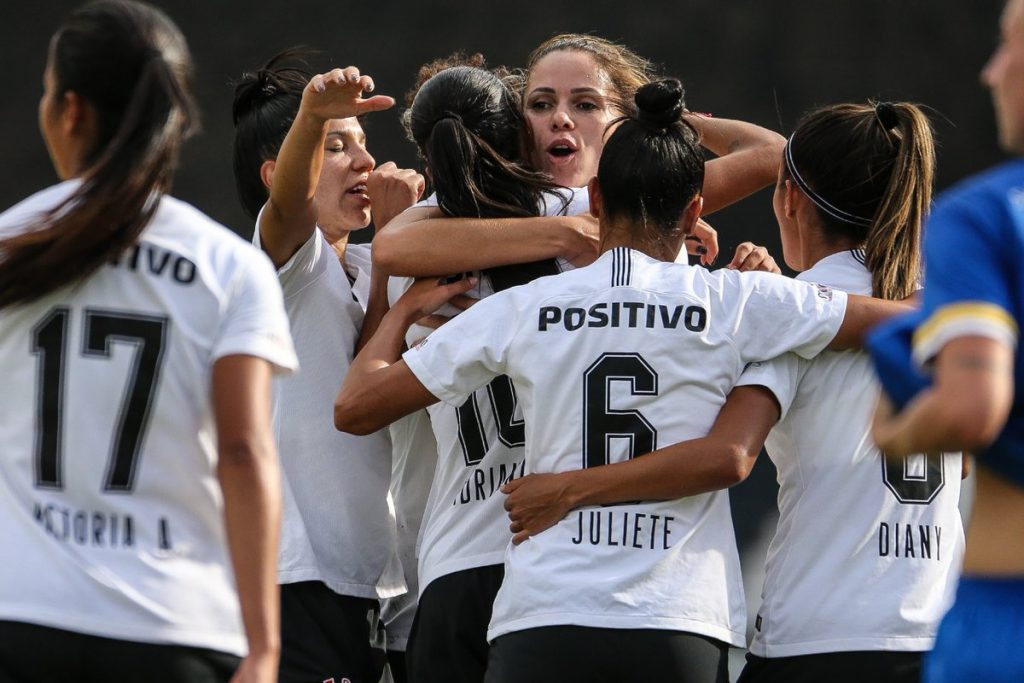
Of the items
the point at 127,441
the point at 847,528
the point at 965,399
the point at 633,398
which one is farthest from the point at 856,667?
the point at 127,441

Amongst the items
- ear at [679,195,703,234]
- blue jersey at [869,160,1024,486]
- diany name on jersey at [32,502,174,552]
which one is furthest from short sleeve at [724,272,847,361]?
diany name on jersey at [32,502,174,552]

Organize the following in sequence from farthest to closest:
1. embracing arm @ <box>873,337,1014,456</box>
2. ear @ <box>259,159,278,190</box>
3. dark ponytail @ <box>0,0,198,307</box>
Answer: ear @ <box>259,159,278,190</box> → dark ponytail @ <box>0,0,198,307</box> → embracing arm @ <box>873,337,1014,456</box>

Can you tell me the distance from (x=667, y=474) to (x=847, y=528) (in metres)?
0.39

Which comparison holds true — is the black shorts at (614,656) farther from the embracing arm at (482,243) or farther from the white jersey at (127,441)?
the embracing arm at (482,243)

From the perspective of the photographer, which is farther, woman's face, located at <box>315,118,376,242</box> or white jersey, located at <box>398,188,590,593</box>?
woman's face, located at <box>315,118,376,242</box>

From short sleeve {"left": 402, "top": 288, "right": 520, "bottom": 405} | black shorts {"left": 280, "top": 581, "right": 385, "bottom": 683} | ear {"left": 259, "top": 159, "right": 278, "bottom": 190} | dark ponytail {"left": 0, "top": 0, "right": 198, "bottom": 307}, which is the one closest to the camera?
dark ponytail {"left": 0, "top": 0, "right": 198, "bottom": 307}

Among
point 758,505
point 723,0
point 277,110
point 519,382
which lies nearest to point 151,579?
point 519,382

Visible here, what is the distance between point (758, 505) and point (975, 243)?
4.58m

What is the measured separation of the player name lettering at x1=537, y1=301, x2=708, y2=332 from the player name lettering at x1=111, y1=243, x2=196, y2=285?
30.8 inches

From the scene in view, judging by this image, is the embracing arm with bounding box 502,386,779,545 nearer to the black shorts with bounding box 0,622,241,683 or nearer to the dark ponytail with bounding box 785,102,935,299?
the dark ponytail with bounding box 785,102,935,299

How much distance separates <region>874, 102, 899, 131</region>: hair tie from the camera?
9.69 ft

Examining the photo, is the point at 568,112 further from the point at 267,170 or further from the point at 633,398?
the point at 633,398

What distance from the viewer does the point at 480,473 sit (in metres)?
3.02

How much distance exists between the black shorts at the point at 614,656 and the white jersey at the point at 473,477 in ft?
1.41
